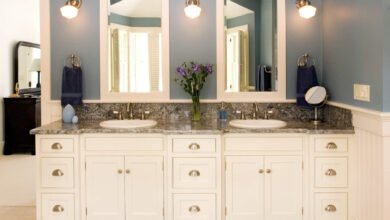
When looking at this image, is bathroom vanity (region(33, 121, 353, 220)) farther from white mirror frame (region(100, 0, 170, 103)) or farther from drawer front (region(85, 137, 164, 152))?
white mirror frame (region(100, 0, 170, 103))

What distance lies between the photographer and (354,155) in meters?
2.93

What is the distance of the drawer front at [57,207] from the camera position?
9.96ft

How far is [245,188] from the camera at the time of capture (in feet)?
9.87

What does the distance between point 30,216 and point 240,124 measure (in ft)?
6.32

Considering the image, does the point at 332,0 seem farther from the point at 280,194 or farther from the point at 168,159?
the point at 168,159

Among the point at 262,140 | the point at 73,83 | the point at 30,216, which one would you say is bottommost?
the point at 30,216

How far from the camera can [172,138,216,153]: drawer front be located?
296cm

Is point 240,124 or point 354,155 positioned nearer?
point 354,155

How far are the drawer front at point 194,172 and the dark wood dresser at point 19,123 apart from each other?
3906 millimetres

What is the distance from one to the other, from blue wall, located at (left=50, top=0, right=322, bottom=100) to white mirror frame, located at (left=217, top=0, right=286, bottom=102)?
1.6 inches

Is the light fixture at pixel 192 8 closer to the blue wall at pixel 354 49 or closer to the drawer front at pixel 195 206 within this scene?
the blue wall at pixel 354 49

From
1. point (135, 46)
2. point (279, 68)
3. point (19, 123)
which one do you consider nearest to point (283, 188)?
point (279, 68)

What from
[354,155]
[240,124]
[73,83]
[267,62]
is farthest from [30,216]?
[354,155]

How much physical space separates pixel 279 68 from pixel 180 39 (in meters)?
0.85
